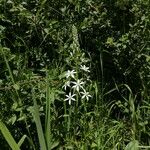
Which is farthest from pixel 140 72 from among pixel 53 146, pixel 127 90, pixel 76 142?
pixel 53 146

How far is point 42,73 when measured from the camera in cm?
321

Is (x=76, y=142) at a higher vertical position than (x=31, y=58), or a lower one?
lower

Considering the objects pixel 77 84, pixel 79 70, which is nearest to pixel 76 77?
pixel 77 84

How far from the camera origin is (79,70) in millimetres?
3000

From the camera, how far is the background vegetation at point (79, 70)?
2797 mm

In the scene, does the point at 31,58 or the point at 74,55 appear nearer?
the point at 74,55

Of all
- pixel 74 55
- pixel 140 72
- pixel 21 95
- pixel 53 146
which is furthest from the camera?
pixel 140 72

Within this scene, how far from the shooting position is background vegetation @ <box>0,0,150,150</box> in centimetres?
280

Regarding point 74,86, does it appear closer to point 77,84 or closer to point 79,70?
point 77,84

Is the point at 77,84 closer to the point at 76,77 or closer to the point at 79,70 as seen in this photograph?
the point at 76,77

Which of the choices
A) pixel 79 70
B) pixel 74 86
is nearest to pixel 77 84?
pixel 74 86

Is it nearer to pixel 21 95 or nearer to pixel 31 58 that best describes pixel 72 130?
pixel 21 95

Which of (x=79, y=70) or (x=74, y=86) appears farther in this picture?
(x=79, y=70)

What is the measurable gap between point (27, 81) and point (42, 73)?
0.45 metres
